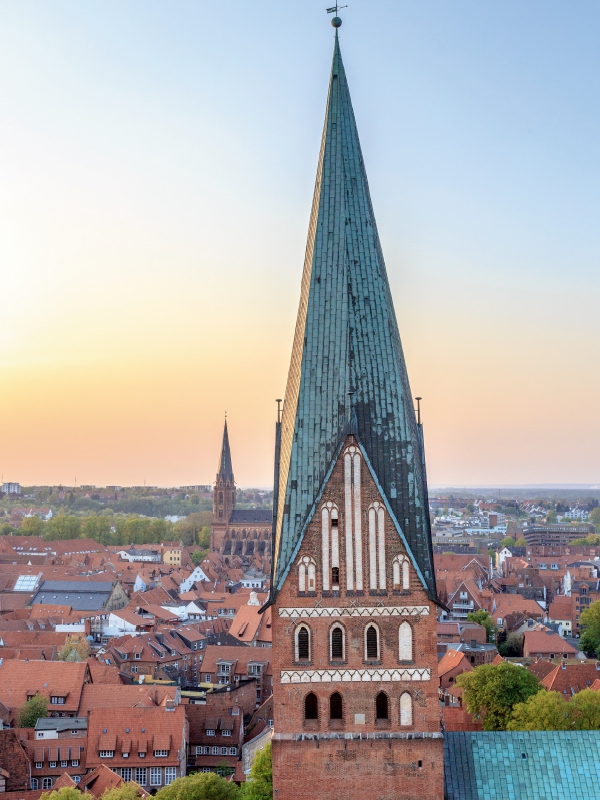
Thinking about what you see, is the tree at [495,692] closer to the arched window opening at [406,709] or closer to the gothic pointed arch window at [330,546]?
the arched window opening at [406,709]

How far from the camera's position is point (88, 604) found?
138125 millimetres

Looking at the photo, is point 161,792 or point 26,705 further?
point 26,705

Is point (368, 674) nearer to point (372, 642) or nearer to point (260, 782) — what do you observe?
point (372, 642)

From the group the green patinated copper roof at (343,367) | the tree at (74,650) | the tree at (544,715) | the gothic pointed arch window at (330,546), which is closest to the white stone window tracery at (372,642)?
the gothic pointed arch window at (330,546)

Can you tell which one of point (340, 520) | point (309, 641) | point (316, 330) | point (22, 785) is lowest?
point (22, 785)

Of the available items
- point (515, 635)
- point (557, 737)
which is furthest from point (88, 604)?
point (557, 737)

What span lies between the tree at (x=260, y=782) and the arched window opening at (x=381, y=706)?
2944 centimetres

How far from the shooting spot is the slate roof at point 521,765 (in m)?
27.8

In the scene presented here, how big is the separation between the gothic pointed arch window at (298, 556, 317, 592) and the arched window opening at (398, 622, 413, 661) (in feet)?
8.40

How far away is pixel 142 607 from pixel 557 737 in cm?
10974

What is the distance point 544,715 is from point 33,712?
40517 millimetres

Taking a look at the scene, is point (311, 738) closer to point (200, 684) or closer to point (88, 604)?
point (200, 684)

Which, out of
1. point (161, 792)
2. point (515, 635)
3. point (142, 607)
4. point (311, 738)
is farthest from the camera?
point (142, 607)

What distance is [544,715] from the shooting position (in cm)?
6225
